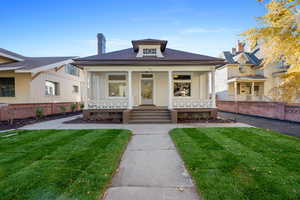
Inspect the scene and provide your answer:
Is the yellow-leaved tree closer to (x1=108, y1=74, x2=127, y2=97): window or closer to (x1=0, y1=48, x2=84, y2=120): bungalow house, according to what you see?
(x1=108, y1=74, x2=127, y2=97): window

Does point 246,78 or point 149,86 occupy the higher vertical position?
point 246,78

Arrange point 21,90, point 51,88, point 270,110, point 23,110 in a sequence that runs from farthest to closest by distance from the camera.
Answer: point 51,88 → point 21,90 → point 23,110 → point 270,110

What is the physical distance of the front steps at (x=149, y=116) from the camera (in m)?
8.20

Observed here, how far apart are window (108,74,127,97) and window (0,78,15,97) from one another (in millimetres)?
7800

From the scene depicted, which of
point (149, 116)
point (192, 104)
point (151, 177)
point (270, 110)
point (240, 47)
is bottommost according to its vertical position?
point (151, 177)

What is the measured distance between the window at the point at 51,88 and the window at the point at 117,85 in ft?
22.0

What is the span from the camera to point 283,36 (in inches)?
150

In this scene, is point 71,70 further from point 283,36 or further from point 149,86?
point 283,36

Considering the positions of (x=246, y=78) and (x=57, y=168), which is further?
(x=246, y=78)

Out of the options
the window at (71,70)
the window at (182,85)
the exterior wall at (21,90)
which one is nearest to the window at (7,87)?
the exterior wall at (21,90)

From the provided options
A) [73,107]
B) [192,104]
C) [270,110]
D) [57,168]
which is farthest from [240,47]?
[57,168]

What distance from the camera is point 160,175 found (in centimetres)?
269

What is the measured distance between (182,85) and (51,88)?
12777mm

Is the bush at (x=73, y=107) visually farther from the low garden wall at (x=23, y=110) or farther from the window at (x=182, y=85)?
the window at (x=182, y=85)
